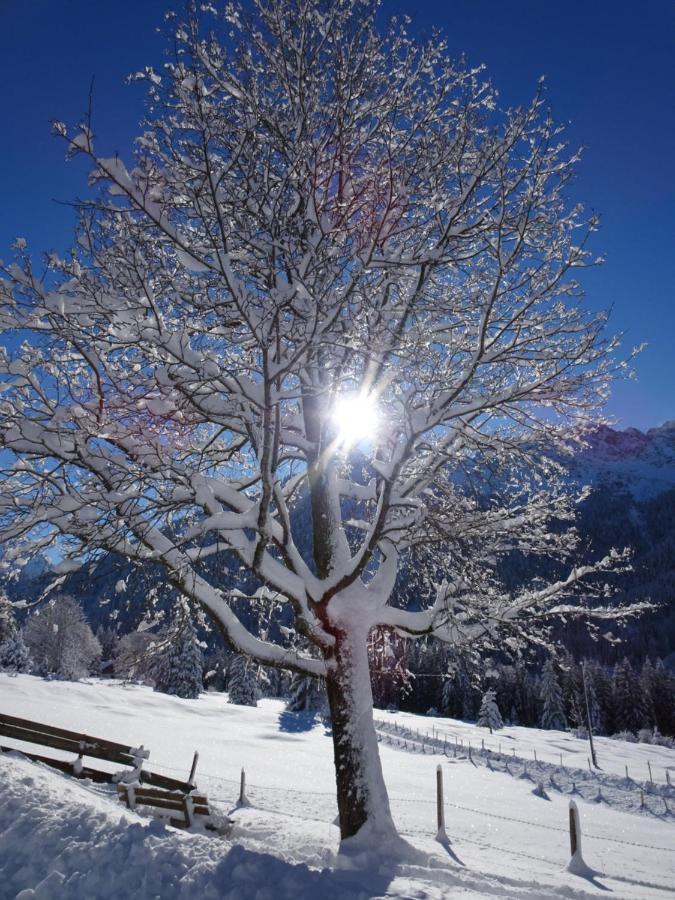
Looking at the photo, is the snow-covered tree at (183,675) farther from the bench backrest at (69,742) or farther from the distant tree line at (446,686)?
the bench backrest at (69,742)

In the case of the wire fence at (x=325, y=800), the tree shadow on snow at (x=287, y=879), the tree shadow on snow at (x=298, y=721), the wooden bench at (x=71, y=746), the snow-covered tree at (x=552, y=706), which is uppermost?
the snow-covered tree at (x=552, y=706)

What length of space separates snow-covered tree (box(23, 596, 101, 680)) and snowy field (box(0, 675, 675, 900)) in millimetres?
32878

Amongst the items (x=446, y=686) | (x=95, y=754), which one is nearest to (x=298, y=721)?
(x=95, y=754)

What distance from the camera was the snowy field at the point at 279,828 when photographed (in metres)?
4.34

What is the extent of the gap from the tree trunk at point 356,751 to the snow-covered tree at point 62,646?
205 feet

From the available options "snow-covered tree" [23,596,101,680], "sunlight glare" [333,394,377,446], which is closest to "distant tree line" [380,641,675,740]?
"snow-covered tree" [23,596,101,680]

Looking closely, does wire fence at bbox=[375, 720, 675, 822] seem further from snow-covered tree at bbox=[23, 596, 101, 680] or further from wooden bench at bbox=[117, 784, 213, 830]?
snow-covered tree at bbox=[23, 596, 101, 680]

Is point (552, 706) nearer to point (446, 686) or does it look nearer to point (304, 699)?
point (446, 686)

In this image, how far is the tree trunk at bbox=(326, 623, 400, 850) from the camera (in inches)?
227

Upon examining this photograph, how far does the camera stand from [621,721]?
76.9 m

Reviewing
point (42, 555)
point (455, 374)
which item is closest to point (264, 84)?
point (455, 374)

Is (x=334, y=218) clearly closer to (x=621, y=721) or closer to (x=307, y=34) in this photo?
(x=307, y=34)

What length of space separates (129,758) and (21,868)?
24.6 ft

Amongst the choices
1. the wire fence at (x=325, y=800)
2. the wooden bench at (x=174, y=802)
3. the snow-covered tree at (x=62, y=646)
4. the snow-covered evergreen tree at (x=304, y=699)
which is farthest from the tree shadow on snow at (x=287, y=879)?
the snow-covered tree at (x=62, y=646)
